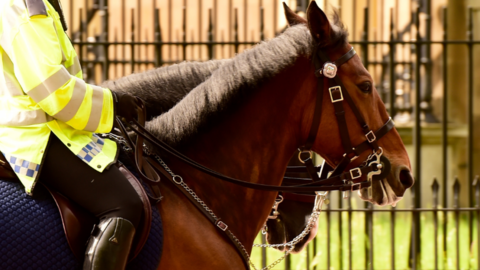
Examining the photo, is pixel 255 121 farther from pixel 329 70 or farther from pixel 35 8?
pixel 35 8

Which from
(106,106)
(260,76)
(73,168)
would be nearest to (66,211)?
(73,168)

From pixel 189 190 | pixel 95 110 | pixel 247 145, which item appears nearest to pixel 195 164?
pixel 189 190

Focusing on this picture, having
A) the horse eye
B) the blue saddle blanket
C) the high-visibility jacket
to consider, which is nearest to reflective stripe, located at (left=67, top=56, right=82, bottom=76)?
the high-visibility jacket

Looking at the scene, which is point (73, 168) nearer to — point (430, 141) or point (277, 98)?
point (277, 98)

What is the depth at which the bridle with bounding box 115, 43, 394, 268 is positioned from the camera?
7.55 feet

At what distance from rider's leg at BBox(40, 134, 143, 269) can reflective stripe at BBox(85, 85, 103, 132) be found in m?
0.14

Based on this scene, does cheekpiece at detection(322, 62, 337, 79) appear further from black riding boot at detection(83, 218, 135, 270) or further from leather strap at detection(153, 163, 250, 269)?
black riding boot at detection(83, 218, 135, 270)

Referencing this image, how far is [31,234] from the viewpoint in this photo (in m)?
1.99

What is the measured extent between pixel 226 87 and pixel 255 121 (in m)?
0.22

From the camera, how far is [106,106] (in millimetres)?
2080

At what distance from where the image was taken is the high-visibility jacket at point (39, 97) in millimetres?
1932

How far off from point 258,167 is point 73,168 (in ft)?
2.87

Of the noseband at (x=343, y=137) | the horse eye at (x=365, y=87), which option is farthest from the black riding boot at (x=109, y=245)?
the horse eye at (x=365, y=87)

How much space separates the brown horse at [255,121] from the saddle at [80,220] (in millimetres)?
229
